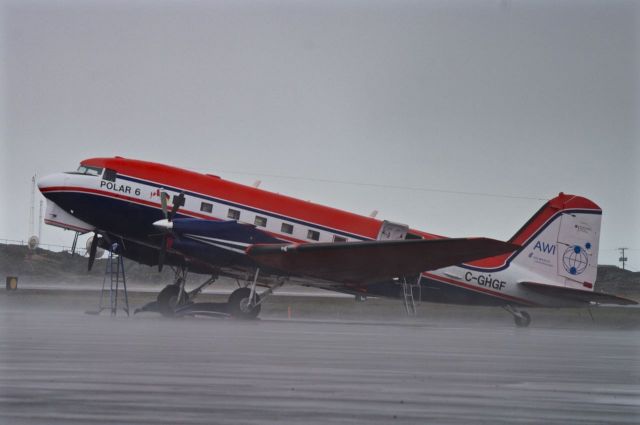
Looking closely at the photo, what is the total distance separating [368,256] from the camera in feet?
95.9

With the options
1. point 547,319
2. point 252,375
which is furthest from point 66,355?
point 547,319

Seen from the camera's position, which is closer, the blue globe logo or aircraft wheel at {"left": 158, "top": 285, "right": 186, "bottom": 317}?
aircraft wheel at {"left": 158, "top": 285, "right": 186, "bottom": 317}

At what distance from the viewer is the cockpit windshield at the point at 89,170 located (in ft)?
99.0

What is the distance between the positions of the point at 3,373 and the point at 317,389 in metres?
4.31

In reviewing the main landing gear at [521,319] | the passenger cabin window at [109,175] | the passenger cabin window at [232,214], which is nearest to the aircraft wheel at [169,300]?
the passenger cabin window at [232,214]

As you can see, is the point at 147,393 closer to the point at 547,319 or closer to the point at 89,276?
the point at 547,319

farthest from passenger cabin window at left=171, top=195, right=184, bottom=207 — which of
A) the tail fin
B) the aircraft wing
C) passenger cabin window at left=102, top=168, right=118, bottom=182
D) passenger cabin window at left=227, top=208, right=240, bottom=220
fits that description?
the tail fin

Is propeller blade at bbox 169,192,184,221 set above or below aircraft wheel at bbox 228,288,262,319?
above

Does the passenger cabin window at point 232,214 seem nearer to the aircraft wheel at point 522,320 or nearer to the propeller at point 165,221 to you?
the propeller at point 165,221

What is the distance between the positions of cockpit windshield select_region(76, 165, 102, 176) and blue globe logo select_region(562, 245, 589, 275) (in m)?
16.7

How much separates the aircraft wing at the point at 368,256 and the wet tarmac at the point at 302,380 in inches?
314

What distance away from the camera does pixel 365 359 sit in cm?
1536

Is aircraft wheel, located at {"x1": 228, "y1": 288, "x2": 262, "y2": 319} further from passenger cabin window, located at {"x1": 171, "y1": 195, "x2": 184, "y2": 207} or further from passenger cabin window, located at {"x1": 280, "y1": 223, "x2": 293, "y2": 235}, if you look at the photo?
passenger cabin window, located at {"x1": 171, "y1": 195, "x2": 184, "y2": 207}

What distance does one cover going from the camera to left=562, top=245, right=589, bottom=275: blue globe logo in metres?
33.3
